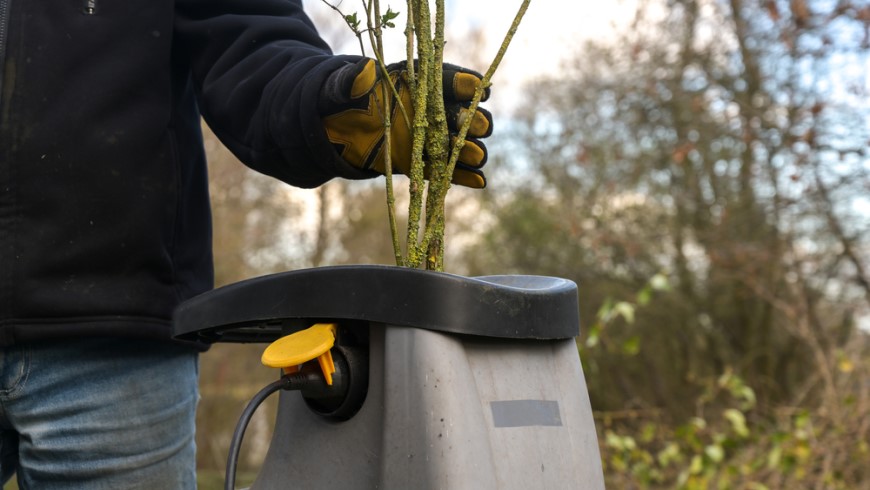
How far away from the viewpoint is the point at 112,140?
1.24m

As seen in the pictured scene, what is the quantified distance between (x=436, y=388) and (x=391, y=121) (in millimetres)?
360

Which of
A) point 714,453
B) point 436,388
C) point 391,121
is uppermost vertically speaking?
point 391,121

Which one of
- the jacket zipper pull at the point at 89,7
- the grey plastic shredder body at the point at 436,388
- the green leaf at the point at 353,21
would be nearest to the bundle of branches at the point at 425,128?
the green leaf at the point at 353,21

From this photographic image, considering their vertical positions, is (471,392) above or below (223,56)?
below

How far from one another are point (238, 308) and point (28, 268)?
0.38m

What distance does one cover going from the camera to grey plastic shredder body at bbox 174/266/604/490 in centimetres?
87

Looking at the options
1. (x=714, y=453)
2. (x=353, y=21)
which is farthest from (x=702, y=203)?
(x=353, y=21)

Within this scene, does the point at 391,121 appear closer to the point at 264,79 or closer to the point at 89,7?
the point at 264,79

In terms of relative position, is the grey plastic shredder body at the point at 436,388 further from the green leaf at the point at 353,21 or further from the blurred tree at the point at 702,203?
the blurred tree at the point at 702,203

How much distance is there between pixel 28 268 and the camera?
118 cm

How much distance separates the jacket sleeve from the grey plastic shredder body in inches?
8.2

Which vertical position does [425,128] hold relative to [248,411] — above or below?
above

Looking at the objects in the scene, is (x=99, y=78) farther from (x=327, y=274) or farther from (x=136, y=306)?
(x=327, y=274)

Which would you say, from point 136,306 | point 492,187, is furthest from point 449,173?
point 492,187
